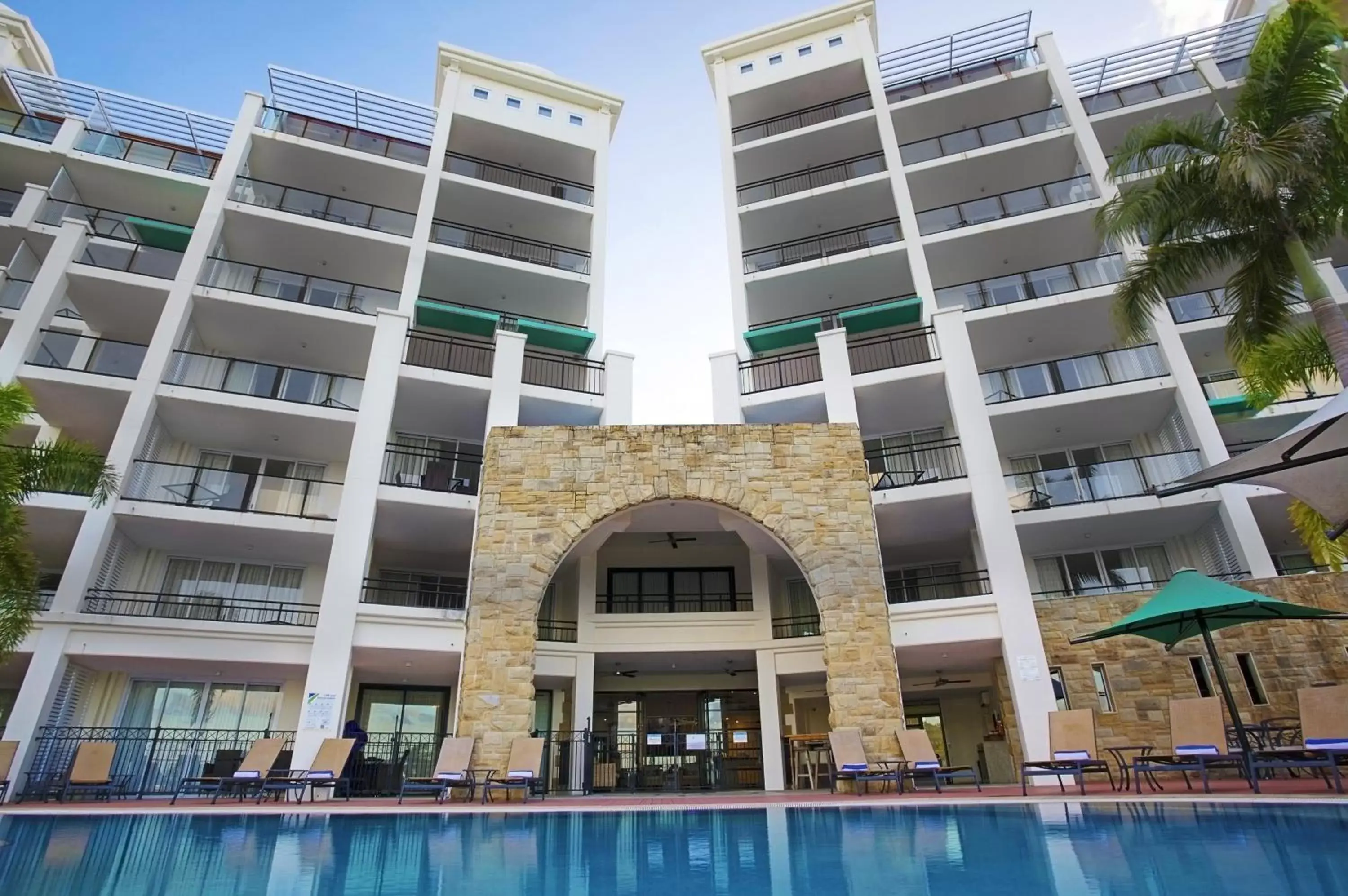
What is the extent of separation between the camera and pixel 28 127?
21.0 m

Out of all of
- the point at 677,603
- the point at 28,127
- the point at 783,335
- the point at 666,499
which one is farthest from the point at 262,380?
the point at 783,335

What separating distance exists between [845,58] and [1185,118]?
36.7ft

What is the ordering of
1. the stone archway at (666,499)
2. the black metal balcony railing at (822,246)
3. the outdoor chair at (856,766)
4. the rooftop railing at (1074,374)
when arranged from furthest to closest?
the black metal balcony railing at (822,246) → the rooftop railing at (1074,374) → the stone archway at (666,499) → the outdoor chair at (856,766)

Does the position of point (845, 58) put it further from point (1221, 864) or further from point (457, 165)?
point (1221, 864)

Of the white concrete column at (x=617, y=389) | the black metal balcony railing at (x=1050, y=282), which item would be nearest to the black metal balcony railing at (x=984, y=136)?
the black metal balcony railing at (x=1050, y=282)

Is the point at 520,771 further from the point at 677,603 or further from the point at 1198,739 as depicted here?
the point at 1198,739

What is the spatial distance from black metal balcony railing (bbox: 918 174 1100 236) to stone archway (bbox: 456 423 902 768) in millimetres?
10993

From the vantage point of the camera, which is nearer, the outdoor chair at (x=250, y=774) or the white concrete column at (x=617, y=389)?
the outdoor chair at (x=250, y=774)

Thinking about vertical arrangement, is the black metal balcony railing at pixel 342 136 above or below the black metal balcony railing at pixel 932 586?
above

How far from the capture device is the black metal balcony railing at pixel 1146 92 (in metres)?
23.4

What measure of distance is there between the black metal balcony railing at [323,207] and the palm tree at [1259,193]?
63.3 feet

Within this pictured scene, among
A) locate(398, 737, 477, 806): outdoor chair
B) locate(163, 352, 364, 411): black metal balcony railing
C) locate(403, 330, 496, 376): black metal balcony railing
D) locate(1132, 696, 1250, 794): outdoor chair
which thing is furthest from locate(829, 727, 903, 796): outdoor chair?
locate(163, 352, 364, 411): black metal balcony railing

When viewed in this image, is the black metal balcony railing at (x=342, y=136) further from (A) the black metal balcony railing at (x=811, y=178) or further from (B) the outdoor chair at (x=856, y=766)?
(B) the outdoor chair at (x=856, y=766)

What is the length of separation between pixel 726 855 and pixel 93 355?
20.4 m
